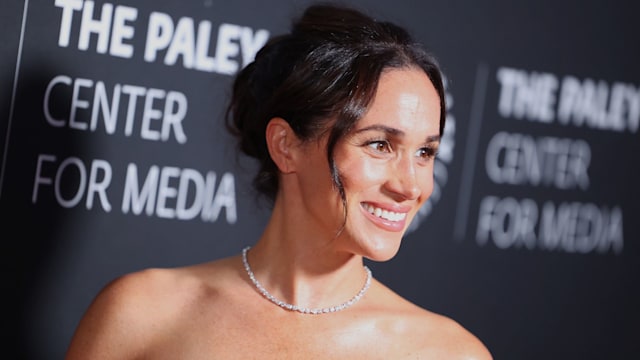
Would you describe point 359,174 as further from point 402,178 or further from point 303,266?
point 303,266

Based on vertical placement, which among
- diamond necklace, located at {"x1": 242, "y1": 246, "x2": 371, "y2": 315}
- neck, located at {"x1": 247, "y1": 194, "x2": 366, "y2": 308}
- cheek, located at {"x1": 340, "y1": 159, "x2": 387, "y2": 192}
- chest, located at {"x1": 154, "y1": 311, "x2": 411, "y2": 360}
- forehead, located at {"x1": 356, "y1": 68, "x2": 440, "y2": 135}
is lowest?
chest, located at {"x1": 154, "y1": 311, "x2": 411, "y2": 360}

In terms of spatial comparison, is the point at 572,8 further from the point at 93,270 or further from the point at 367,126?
the point at 93,270

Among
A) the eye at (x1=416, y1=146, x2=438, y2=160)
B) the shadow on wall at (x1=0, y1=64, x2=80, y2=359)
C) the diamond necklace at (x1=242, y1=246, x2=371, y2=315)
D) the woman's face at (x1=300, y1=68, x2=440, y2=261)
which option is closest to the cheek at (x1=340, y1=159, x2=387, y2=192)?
the woman's face at (x1=300, y1=68, x2=440, y2=261)

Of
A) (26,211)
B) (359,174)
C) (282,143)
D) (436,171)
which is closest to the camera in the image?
(359,174)

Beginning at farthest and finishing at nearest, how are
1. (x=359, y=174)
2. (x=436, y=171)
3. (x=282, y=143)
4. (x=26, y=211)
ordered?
(x=436, y=171) < (x=26, y=211) < (x=282, y=143) < (x=359, y=174)

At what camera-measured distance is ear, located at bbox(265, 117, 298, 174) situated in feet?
6.22

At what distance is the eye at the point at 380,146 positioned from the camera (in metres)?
1.82

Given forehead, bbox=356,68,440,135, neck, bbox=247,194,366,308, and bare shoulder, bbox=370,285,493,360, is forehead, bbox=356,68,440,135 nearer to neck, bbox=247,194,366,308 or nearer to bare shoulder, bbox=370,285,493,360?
neck, bbox=247,194,366,308

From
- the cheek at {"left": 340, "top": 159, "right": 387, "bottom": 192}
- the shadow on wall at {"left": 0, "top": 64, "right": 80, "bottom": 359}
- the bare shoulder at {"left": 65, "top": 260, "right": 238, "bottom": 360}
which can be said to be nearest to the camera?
the cheek at {"left": 340, "top": 159, "right": 387, "bottom": 192}

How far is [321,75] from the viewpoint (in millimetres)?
1854

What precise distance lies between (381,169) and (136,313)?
1.70 feet

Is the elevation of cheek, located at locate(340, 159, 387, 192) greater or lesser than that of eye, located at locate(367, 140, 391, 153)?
lesser

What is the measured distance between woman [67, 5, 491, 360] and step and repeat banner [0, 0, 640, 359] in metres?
0.40

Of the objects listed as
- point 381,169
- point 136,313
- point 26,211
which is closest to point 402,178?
point 381,169
